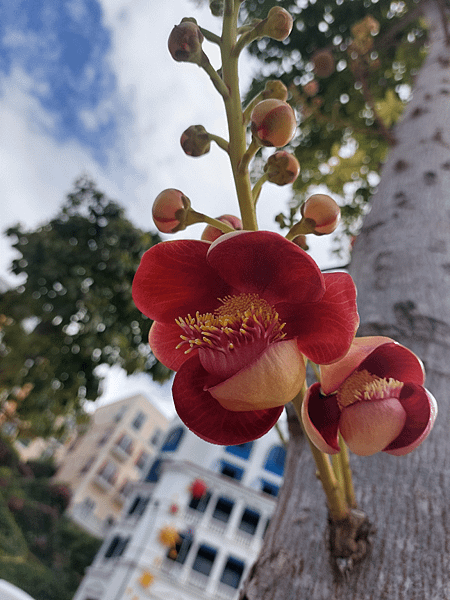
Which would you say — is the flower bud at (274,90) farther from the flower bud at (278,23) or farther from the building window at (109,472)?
the building window at (109,472)

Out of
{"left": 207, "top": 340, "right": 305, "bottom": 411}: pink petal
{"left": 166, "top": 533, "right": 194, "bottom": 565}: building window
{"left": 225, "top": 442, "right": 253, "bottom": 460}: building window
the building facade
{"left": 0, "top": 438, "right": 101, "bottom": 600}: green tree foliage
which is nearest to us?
{"left": 207, "top": 340, "right": 305, "bottom": 411}: pink petal

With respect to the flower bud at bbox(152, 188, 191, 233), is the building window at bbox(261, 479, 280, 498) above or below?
above

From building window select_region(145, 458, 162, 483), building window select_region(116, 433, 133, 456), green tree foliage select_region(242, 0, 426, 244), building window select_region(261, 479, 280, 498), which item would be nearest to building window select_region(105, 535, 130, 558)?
building window select_region(145, 458, 162, 483)

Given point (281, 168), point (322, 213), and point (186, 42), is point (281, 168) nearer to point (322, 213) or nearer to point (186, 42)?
point (322, 213)

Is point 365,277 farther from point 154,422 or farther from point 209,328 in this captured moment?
point 154,422

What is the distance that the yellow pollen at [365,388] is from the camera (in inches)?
22.5

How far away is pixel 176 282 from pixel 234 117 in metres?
0.25

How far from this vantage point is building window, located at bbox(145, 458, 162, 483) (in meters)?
15.8

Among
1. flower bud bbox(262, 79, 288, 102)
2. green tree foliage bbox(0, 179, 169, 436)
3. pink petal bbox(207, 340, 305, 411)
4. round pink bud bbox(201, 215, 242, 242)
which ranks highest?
green tree foliage bbox(0, 179, 169, 436)

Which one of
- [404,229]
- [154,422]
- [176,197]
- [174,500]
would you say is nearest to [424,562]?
[176,197]

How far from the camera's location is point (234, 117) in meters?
0.59

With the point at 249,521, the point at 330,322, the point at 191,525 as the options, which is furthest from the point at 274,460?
the point at 330,322

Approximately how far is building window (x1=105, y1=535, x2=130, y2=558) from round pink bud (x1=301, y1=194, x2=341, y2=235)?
16.0 m

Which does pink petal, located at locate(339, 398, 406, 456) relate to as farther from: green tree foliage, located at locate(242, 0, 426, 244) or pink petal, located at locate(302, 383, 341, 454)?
green tree foliage, located at locate(242, 0, 426, 244)
